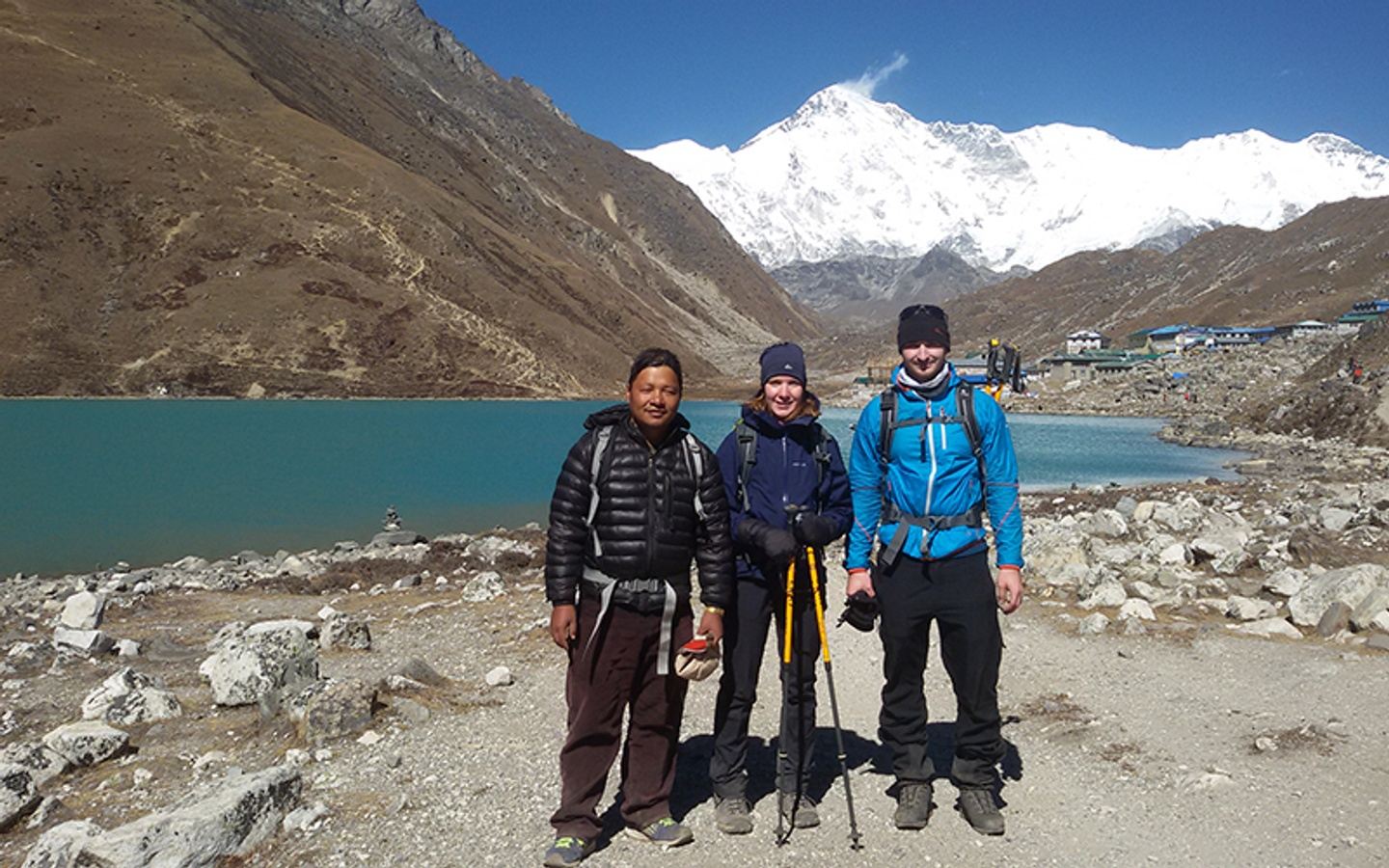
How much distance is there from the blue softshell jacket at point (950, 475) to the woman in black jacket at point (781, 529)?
367 mm

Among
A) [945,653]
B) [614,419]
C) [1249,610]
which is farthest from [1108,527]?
[614,419]

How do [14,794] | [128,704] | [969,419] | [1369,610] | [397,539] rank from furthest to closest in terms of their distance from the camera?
[397,539] → [1369,610] → [128,704] → [14,794] → [969,419]

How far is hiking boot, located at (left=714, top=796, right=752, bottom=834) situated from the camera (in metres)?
5.66

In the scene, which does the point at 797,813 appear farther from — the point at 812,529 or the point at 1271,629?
the point at 1271,629

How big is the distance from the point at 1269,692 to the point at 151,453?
4770 cm

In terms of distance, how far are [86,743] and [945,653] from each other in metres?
6.59

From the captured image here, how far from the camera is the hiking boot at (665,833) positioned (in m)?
5.50

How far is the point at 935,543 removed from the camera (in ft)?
18.1

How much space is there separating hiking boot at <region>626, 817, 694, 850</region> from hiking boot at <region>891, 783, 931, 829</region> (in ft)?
4.50

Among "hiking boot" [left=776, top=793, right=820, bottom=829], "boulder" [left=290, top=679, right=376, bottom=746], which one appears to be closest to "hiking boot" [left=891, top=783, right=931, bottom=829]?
"hiking boot" [left=776, top=793, right=820, bottom=829]

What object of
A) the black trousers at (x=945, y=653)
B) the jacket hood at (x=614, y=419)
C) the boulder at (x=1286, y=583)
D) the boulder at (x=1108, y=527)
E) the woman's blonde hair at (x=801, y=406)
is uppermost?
the woman's blonde hair at (x=801, y=406)

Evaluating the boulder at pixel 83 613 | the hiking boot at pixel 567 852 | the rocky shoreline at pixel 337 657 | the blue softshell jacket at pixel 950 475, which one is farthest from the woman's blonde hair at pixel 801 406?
the boulder at pixel 83 613

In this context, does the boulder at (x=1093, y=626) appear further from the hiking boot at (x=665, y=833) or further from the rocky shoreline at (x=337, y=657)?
the hiking boot at (x=665, y=833)

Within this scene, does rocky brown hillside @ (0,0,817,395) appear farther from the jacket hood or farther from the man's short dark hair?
the man's short dark hair
